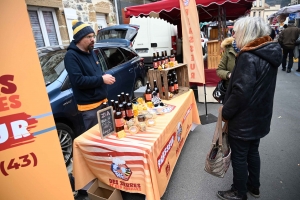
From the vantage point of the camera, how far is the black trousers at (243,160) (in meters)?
1.85

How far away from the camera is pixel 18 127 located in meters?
1.04

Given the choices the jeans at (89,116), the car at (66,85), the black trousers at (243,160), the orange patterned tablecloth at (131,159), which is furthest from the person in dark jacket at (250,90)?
the car at (66,85)

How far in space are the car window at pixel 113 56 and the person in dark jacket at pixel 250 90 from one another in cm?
303

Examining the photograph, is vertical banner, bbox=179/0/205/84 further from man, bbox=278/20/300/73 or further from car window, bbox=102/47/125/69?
man, bbox=278/20/300/73

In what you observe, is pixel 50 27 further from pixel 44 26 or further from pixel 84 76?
pixel 84 76

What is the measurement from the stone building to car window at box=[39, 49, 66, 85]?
2803mm

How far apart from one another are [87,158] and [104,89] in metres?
0.89

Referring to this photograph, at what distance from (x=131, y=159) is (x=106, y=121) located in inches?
17.5

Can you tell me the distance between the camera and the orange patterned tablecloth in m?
1.69

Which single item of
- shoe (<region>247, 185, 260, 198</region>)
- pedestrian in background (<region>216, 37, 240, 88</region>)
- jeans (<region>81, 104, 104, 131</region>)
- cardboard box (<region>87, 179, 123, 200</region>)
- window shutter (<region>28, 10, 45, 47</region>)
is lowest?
shoe (<region>247, 185, 260, 198</region>)

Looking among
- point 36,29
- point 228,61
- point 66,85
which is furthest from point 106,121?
point 36,29

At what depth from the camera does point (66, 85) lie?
9.85 ft

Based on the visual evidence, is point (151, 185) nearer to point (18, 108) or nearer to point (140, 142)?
point (140, 142)

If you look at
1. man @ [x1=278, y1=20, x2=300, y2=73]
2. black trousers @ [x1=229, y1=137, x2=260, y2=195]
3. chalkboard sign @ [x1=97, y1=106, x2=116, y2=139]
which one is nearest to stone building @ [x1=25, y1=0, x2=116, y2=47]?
chalkboard sign @ [x1=97, y1=106, x2=116, y2=139]
